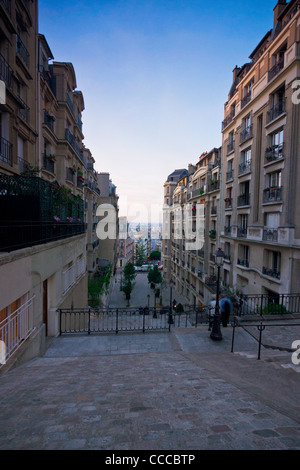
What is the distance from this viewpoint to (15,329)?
19.9ft

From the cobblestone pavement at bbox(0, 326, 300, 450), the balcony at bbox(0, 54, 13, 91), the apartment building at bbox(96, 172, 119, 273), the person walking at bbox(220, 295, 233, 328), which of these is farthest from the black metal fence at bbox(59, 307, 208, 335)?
the apartment building at bbox(96, 172, 119, 273)

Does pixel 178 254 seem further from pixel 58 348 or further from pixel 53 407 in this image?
pixel 53 407

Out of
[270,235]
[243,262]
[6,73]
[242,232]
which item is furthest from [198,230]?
[6,73]

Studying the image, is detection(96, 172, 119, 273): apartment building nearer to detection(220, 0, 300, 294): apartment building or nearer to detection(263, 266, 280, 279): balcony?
detection(220, 0, 300, 294): apartment building

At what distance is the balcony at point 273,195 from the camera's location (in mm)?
13587

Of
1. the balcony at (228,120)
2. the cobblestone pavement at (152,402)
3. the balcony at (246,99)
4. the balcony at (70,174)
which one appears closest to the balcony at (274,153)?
the balcony at (246,99)

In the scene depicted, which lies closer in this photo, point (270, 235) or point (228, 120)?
point (270, 235)

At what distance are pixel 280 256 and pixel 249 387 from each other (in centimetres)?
1121

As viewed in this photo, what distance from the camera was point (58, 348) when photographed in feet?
26.4

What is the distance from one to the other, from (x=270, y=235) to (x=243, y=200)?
461cm

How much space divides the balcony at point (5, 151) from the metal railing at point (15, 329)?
8.18 metres

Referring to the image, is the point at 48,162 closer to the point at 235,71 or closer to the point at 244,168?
the point at 244,168

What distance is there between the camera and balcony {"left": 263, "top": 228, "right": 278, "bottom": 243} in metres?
13.8

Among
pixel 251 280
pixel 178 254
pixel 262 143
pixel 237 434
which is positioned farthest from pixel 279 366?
pixel 178 254
